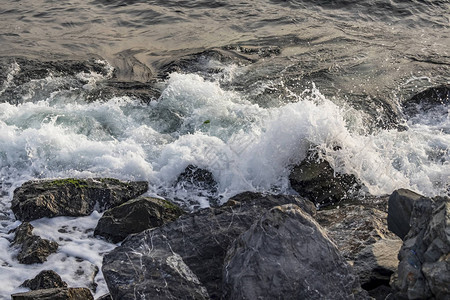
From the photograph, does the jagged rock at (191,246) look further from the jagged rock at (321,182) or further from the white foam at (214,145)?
the white foam at (214,145)

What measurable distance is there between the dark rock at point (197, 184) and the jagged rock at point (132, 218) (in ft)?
2.88

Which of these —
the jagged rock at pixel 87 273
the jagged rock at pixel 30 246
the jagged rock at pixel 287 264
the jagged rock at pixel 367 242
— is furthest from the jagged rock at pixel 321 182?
the jagged rock at pixel 30 246

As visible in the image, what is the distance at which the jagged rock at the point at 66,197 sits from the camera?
5.87m

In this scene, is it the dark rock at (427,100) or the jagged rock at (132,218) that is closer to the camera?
the jagged rock at (132,218)

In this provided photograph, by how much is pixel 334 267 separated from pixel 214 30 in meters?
9.09

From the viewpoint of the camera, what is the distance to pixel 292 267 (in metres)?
3.86

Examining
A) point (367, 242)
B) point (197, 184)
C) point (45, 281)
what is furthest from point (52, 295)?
point (197, 184)

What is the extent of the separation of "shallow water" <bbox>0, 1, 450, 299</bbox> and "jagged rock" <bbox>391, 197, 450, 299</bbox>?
8.71 ft

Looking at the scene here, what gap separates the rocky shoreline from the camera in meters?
3.79

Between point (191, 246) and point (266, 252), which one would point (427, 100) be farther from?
point (266, 252)

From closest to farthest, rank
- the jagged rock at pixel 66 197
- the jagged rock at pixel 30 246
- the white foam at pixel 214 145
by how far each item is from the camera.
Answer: the jagged rock at pixel 30 246, the jagged rock at pixel 66 197, the white foam at pixel 214 145

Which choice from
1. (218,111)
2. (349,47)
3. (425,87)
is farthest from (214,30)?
(425,87)

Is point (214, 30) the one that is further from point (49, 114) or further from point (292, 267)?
point (292, 267)

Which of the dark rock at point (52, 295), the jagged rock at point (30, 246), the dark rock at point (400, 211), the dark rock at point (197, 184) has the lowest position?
the dark rock at point (197, 184)
